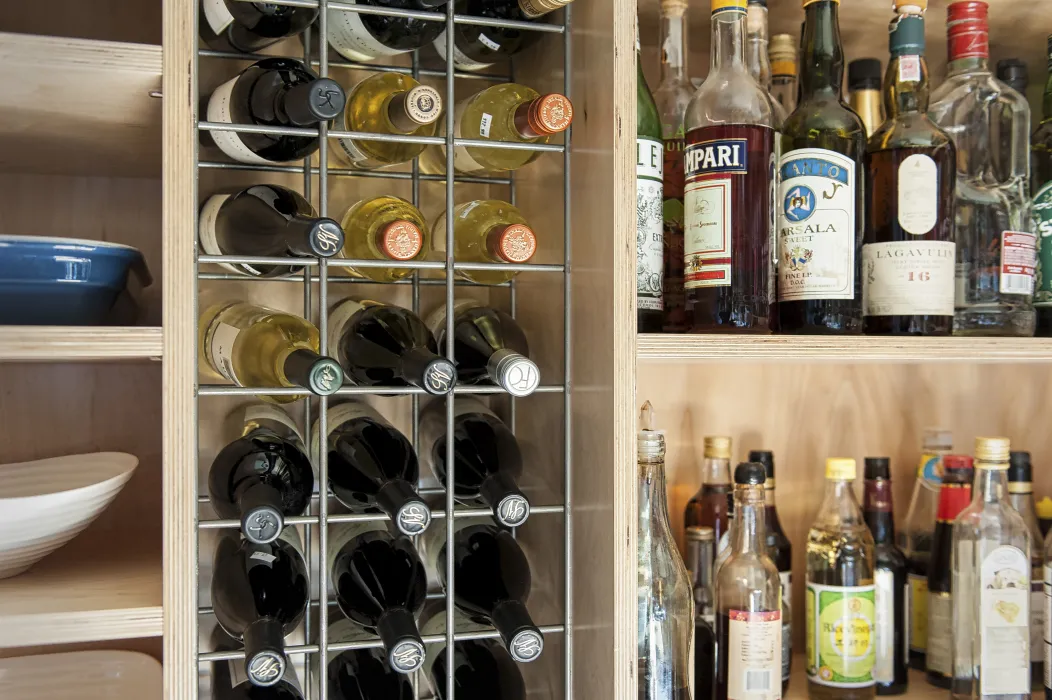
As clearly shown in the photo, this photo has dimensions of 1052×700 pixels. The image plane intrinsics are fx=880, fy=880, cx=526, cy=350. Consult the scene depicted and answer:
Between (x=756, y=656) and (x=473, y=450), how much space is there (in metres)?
0.43

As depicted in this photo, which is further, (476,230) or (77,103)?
(476,230)

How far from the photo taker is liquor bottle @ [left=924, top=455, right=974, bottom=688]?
124 cm

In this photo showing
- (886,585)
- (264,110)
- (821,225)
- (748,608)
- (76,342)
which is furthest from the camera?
(886,585)

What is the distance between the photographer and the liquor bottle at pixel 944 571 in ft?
4.06

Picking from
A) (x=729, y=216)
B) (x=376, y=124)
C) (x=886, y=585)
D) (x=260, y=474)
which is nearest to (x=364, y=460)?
(x=260, y=474)

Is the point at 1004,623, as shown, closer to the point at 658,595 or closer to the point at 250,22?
the point at 658,595

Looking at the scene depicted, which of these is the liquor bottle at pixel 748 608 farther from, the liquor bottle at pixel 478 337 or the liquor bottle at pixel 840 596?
the liquor bottle at pixel 478 337

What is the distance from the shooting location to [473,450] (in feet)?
3.34

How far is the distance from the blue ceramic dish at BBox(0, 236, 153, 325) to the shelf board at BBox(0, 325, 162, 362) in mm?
39

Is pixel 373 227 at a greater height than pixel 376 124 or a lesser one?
lesser

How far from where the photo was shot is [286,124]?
2.83 ft

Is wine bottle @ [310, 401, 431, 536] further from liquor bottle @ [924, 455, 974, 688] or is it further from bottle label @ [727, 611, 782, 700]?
liquor bottle @ [924, 455, 974, 688]

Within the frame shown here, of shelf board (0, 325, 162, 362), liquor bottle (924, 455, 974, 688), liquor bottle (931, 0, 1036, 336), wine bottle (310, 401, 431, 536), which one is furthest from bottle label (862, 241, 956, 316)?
shelf board (0, 325, 162, 362)

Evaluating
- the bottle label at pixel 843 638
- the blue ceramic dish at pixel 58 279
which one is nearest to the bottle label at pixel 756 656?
the bottle label at pixel 843 638
